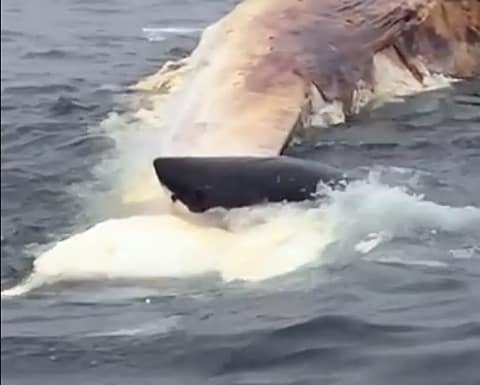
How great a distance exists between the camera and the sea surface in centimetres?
472

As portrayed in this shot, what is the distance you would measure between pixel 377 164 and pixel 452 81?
3165 mm

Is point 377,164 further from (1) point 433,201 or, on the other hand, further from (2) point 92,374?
(2) point 92,374

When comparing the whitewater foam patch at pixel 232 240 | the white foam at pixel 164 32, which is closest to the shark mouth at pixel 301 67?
the whitewater foam patch at pixel 232 240

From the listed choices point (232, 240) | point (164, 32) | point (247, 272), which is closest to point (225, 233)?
point (232, 240)

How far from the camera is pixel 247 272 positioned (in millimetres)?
5844

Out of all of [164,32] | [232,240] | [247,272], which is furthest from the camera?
[164,32]

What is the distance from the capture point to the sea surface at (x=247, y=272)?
472 centimetres

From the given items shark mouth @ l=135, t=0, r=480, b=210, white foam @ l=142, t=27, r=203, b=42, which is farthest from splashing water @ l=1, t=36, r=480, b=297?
white foam @ l=142, t=27, r=203, b=42

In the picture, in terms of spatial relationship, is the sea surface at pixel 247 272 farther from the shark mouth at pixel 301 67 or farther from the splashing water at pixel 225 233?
the shark mouth at pixel 301 67

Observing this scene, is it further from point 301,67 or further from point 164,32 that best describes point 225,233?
point 164,32

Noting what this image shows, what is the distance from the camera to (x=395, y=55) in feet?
35.6

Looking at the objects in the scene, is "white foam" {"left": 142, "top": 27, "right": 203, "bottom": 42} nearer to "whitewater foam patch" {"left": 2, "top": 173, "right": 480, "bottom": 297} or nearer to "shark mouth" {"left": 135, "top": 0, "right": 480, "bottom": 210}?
"shark mouth" {"left": 135, "top": 0, "right": 480, "bottom": 210}

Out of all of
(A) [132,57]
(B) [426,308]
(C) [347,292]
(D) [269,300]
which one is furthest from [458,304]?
(A) [132,57]

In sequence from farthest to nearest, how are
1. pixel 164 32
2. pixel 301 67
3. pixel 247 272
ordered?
pixel 164 32
pixel 301 67
pixel 247 272
